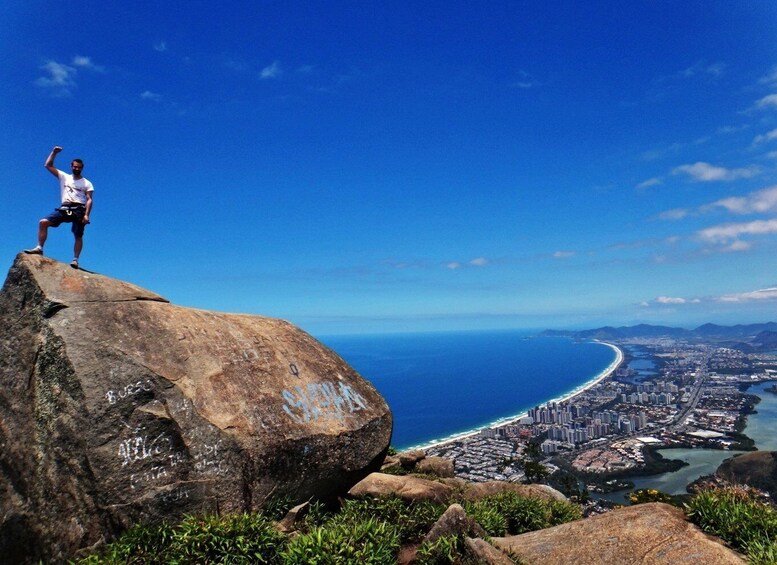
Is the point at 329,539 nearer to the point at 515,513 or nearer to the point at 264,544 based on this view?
the point at 264,544

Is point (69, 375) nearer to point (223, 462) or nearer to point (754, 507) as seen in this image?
point (223, 462)

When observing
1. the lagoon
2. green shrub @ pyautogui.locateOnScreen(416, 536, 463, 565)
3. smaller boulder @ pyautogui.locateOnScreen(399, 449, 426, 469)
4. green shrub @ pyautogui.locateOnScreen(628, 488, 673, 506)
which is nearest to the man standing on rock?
green shrub @ pyautogui.locateOnScreen(416, 536, 463, 565)

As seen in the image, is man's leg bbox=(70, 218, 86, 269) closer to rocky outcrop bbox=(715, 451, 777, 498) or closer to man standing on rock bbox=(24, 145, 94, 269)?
man standing on rock bbox=(24, 145, 94, 269)

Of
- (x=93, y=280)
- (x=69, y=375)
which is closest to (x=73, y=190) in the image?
(x=93, y=280)

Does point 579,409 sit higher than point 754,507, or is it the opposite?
point 754,507

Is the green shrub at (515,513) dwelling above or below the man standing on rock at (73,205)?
below

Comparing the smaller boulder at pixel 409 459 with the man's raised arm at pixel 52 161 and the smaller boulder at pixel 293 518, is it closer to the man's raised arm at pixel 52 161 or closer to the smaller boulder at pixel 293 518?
the smaller boulder at pixel 293 518

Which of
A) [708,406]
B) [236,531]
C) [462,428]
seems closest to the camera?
[236,531]

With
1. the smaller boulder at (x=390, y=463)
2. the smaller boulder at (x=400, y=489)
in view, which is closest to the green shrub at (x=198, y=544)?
the smaller boulder at (x=400, y=489)
